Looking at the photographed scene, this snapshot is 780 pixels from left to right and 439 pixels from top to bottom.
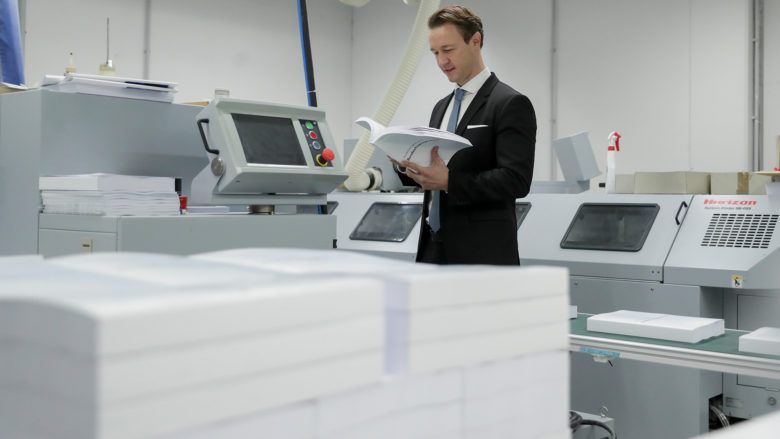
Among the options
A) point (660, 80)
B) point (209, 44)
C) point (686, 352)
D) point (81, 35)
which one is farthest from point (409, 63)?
point (209, 44)

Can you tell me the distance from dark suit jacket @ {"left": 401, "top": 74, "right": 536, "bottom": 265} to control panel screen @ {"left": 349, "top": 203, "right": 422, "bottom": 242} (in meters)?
1.20

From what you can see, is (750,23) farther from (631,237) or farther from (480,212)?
(480,212)

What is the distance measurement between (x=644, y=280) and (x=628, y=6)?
3234 mm

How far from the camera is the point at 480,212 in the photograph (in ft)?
6.75

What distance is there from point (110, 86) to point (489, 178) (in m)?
1.04

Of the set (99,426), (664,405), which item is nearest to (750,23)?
(664,405)

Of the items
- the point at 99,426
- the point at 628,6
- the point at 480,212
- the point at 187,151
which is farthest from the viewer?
the point at 628,6

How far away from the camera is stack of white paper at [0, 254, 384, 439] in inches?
17.5

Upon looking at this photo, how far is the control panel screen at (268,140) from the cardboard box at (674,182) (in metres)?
1.45

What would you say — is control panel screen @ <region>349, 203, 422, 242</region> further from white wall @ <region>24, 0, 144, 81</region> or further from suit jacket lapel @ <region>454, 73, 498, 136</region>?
white wall @ <region>24, 0, 144, 81</region>

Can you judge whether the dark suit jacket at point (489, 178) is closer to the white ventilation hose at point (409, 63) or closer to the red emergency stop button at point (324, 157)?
the red emergency stop button at point (324, 157)

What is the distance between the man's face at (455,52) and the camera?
2.10 meters

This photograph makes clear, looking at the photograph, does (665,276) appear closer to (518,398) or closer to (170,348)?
(518,398)

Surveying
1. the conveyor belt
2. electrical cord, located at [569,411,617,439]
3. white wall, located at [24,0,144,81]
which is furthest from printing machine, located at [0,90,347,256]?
white wall, located at [24,0,144,81]
